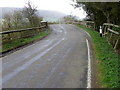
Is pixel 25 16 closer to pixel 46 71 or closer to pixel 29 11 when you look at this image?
pixel 29 11

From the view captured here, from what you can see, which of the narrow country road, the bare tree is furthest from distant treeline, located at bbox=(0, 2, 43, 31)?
the narrow country road

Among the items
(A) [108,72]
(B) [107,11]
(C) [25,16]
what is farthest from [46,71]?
(C) [25,16]

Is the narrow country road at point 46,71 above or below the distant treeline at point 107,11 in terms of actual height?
below

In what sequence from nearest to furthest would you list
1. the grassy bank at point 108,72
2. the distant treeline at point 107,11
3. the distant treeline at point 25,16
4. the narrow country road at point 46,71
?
the grassy bank at point 108,72, the narrow country road at point 46,71, the distant treeline at point 107,11, the distant treeline at point 25,16

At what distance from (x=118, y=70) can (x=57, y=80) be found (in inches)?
105

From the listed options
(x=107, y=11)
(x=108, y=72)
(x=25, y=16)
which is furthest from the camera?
(x=25, y=16)

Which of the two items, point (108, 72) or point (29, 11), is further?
point (29, 11)

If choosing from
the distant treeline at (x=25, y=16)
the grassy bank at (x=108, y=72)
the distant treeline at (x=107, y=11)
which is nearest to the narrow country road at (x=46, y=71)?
the grassy bank at (x=108, y=72)

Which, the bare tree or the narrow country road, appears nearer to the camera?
the narrow country road

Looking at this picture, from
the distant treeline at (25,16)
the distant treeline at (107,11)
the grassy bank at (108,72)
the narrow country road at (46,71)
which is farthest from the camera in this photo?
the distant treeline at (25,16)

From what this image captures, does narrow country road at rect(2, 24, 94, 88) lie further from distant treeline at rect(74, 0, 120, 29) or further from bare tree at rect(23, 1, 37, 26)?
bare tree at rect(23, 1, 37, 26)

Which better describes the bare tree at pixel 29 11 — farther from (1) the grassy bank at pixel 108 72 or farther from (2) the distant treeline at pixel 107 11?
(1) the grassy bank at pixel 108 72

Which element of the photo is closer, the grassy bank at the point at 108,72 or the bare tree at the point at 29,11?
the grassy bank at the point at 108,72

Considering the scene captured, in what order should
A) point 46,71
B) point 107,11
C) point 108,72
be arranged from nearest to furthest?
point 108,72
point 46,71
point 107,11
